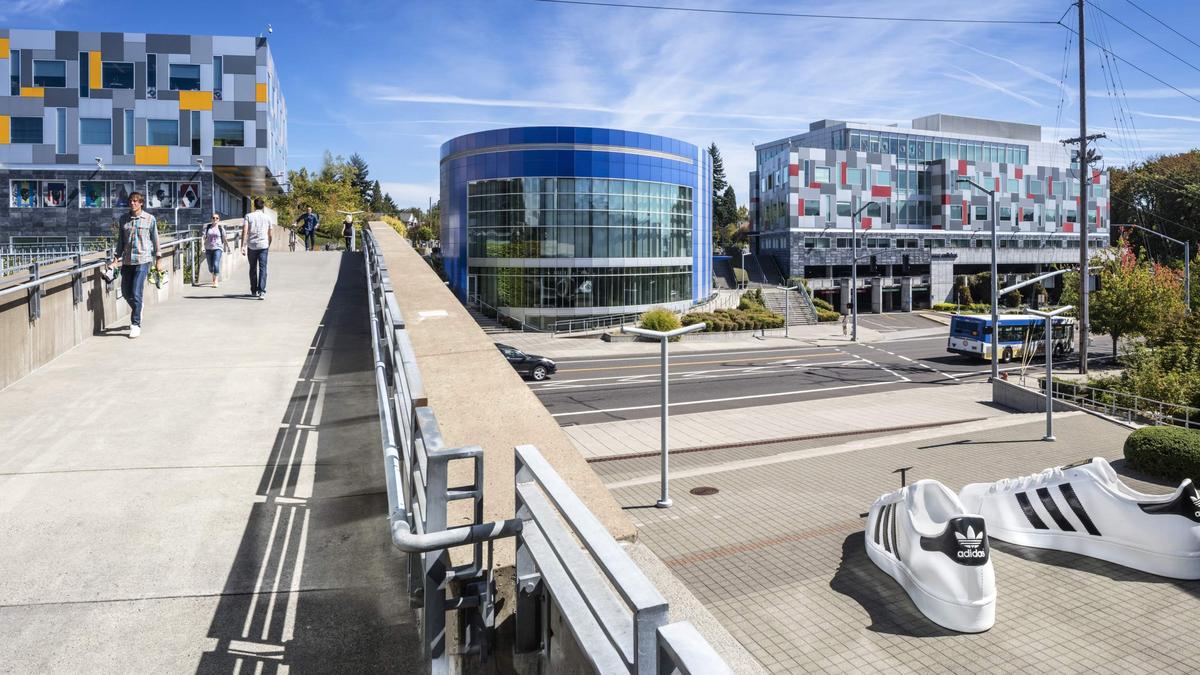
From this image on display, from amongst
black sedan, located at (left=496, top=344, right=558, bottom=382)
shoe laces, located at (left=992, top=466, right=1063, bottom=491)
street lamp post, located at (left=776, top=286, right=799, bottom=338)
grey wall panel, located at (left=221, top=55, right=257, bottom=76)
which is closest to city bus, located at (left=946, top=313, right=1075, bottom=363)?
street lamp post, located at (left=776, top=286, right=799, bottom=338)

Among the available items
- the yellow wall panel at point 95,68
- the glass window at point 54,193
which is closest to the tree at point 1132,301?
the yellow wall panel at point 95,68

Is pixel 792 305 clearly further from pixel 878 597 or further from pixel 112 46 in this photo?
pixel 878 597

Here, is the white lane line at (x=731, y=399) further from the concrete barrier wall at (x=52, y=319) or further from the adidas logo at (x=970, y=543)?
the adidas logo at (x=970, y=543)

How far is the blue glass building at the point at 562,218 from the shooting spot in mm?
54219

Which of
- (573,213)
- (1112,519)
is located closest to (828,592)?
(1112,519)

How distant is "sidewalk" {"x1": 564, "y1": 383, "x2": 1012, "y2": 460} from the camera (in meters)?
21.8

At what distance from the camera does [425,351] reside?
20.7ft

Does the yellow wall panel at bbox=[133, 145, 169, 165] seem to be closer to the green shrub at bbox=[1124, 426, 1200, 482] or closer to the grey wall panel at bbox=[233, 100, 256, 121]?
the grey wall panel at bbox=[233, 100, 256, 121]

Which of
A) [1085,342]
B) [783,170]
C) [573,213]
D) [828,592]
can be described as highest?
[783,170]

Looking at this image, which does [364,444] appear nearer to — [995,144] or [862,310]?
[862,310]

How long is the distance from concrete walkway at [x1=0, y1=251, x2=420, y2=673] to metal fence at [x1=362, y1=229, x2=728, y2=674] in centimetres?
98

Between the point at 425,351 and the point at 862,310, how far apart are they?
77.1m

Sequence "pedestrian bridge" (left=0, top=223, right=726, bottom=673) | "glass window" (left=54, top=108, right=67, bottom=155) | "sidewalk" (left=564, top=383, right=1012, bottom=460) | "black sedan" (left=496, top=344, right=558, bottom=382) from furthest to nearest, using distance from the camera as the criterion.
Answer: "glass window" (left=54, top=108, right=67, bottom=155) → "black sedan" (left=496, top=344, right=558, bottom=382) → "sidewalk" (left=564, top=383, right=1012, bottom=460) → "pedestrian bridge" (left=0, top=223, right=726, bottom=673)

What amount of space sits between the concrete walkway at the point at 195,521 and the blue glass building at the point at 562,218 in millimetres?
45339
